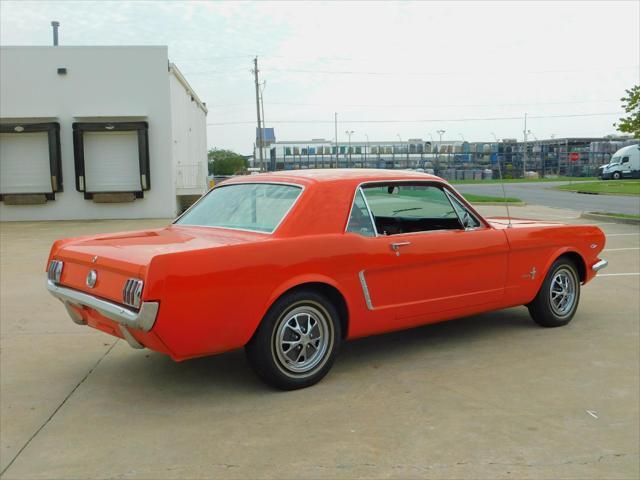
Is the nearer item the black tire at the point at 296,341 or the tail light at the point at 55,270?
the black tire at the point at 296,341

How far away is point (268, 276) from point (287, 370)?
25.6 inches

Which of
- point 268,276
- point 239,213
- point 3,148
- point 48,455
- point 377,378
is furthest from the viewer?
point 3,148

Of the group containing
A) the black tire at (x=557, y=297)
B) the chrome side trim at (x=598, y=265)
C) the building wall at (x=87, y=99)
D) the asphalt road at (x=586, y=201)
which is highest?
the building wall at (x=87, y=99)

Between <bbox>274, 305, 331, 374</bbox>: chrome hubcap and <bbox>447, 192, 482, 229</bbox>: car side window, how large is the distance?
166 cm

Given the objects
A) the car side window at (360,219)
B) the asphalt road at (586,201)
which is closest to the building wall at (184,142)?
the asphalt road at (586,201)

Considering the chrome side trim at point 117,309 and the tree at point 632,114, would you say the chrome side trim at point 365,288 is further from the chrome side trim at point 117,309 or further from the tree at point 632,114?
the tree at point 632,114

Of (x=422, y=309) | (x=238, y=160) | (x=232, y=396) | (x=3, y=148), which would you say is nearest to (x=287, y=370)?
(x=232, y=396)

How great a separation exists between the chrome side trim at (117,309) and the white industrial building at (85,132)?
17.3 m

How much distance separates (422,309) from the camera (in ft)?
16.2

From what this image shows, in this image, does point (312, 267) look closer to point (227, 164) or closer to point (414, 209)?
point (414, 209)

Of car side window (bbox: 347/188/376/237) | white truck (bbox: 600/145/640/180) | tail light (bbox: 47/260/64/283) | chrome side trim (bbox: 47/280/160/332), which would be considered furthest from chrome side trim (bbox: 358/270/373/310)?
white truck (bbox: 600/145/640/180)

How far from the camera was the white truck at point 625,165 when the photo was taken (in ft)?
181

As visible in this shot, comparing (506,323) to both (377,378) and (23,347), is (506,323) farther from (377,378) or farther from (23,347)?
(23,347)

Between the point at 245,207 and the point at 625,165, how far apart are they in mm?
58577
